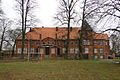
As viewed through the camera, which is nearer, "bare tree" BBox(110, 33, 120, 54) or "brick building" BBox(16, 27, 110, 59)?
"bare tree" BBox(110, 33, 120, 54)

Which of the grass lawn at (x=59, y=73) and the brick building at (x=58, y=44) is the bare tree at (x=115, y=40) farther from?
the grass lawn at (x=59, y=73)

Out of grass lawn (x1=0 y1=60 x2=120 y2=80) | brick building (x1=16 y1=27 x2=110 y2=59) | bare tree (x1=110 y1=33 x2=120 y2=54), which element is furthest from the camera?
brick building (x1=16 y1=27 x2=110 y2=59)

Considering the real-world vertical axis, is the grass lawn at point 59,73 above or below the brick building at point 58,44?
below

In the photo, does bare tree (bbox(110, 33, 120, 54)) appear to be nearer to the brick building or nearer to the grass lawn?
the brick building

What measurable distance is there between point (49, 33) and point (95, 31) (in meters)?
40.5

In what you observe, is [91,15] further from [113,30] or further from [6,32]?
[6,32]

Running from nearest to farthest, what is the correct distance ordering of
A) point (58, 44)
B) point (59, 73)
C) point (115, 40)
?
point (59, 73)
point (115, 40)
point (58, 44)

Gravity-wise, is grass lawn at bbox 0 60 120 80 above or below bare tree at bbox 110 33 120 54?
below

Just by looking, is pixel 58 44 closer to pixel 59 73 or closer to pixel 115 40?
pixel 115 40

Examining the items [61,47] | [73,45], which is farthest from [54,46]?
[73,45]

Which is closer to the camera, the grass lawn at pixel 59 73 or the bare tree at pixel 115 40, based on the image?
the grass lawn at pixel 59 73

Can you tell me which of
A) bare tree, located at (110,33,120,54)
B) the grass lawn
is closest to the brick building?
bare tree, located at (110,33,120,54)

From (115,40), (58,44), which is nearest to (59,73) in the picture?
(115,40)

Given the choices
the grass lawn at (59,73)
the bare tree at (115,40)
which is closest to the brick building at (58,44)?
the bare tree at (115,40)
